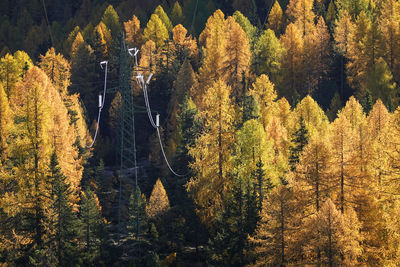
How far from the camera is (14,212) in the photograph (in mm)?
51750

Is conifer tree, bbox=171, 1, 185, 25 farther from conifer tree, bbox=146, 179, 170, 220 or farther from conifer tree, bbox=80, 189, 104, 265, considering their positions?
conifer tree, bbox=80, 189, 104, 265

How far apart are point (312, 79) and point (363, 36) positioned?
9.60 m

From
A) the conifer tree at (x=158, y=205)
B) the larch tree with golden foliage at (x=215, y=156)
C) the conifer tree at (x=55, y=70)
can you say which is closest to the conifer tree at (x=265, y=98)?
the conifer tree at (x=158, y=205)

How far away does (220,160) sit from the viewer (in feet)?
180

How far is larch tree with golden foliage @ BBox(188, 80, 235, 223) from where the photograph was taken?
5456 centimetres

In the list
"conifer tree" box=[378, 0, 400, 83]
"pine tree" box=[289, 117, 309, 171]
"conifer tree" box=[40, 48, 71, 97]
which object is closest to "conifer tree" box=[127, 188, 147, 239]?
"pine tree" box=[289, 117, 309, 171]

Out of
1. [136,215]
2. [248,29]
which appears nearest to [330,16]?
[248,29]

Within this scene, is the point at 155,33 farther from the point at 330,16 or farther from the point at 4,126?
the point at 4,126

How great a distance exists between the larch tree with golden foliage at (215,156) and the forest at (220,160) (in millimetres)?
110

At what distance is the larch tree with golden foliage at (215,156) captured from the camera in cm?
5456

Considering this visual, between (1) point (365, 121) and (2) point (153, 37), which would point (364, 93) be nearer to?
(1) point (365, 121)

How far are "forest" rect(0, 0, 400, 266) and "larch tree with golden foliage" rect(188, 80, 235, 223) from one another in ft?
0.36

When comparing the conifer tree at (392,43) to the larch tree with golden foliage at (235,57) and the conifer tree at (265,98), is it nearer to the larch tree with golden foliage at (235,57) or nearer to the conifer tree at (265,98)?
the conifer tree at (265,98)

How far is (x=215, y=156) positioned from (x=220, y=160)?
0.54 metres
